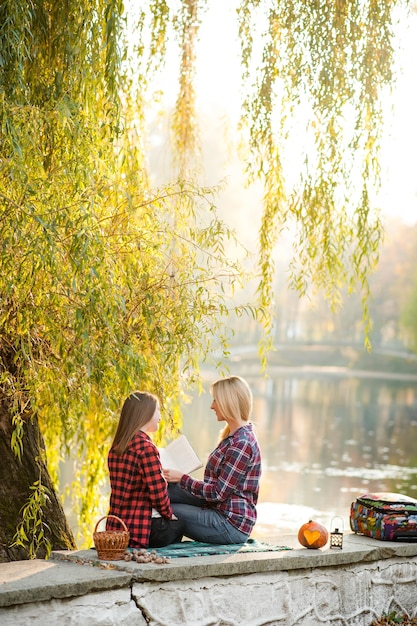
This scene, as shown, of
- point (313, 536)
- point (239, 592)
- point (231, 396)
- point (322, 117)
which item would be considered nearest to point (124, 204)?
point (231, 396)

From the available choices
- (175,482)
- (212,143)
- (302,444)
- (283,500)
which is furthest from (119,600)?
(212,143)

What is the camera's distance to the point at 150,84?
6969 millimetres

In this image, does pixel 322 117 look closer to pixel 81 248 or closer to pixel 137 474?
pixel 81 248

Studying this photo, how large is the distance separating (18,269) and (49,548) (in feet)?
5.29

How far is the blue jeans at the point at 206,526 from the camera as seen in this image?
488 centimetres

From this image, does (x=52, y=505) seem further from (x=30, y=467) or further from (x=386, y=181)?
(x=386, y=181)

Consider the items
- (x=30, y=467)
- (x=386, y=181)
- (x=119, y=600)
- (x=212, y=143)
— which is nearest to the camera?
(x=119, y=600)

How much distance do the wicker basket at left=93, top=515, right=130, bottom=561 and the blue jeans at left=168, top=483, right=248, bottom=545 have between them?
53 cm

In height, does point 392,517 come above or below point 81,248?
below

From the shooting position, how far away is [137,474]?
15.4 ft

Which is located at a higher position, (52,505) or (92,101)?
(92,101)

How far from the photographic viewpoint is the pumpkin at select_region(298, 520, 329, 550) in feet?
16.3

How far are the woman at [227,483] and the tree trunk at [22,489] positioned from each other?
3.10 ft

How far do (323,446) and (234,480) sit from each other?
15.6m
